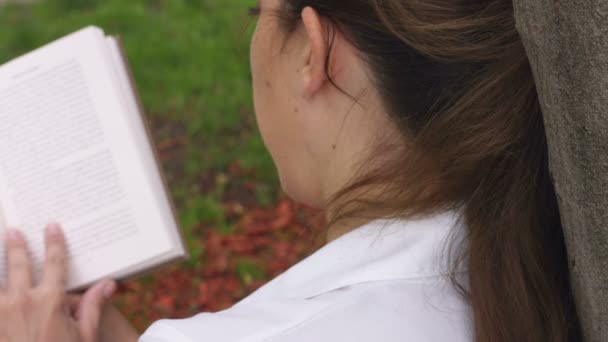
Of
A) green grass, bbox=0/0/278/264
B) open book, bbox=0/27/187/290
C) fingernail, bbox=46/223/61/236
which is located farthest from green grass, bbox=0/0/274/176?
fingernail, bbox=46/223/61/236

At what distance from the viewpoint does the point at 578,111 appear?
967 mm

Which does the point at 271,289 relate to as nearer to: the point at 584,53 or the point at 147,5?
the point at 584,53

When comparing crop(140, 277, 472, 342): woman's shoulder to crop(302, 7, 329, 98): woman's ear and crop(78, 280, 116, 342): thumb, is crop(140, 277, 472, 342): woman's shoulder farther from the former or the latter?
crop(78, 280, 116, 342): thumb

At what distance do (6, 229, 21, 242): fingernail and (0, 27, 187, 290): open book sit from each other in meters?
0.02

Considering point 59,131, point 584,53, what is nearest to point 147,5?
point 59,131

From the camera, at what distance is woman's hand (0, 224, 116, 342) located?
161cm

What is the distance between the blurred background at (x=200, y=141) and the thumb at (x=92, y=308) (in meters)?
1.28

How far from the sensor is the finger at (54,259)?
1.69m

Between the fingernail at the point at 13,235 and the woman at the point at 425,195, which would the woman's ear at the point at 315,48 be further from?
the fingernail at the point at 13,235

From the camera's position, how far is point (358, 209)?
1404 mm

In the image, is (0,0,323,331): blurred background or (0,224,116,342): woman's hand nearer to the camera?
(0,224,116,342): woman's hand

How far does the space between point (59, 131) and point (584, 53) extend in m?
1.15

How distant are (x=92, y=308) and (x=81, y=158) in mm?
299

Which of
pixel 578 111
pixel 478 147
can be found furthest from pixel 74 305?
pixel 578 111
